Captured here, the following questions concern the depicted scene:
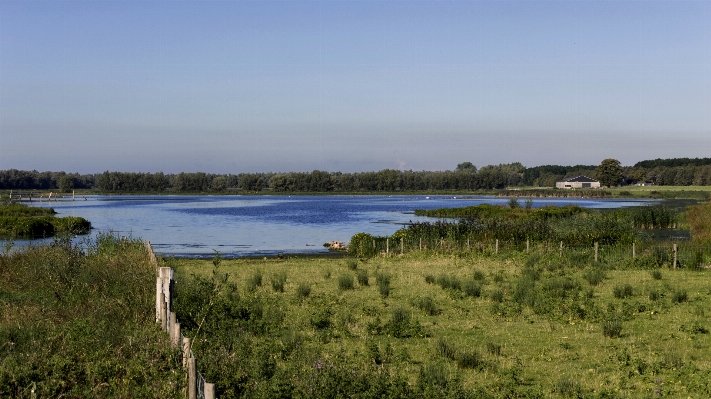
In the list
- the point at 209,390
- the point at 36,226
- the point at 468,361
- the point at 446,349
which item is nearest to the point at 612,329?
the point at 446,349

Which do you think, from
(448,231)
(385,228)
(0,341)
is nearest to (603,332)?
(0,341)

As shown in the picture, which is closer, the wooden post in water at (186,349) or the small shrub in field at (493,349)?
the wooden post in water at (186,349)

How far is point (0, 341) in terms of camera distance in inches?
447

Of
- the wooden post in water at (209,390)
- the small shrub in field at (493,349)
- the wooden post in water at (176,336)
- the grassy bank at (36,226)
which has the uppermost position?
the wooden post in water at (209,390)

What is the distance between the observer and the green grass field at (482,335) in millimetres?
11195

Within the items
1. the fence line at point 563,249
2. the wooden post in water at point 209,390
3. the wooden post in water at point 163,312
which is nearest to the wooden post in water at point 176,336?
the wooden post in water at point 163,312

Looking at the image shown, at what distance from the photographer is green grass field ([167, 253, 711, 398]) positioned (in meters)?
11.2

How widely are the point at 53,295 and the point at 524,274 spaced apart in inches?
709

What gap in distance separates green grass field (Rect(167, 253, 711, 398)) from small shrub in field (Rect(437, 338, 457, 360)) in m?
0.03

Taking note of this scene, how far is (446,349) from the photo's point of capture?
14195 millimetres

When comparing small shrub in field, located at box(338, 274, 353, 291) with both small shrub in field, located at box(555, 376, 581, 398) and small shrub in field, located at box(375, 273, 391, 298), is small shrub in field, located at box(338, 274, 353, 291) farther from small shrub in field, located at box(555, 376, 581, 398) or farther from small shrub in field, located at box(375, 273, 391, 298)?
small shrub in field, located at box(555, 376, 581, 398)

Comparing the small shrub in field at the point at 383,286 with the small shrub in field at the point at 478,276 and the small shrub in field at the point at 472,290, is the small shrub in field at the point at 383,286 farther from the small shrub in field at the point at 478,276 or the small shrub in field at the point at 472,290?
the small shrub in field at the point at 478,276

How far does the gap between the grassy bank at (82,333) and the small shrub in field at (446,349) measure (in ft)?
18.7

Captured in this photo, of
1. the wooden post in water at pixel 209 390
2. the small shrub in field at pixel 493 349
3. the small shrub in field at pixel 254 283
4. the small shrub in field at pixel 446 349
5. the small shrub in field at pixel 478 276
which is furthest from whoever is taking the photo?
the small shrub in field at pixel 478 276
